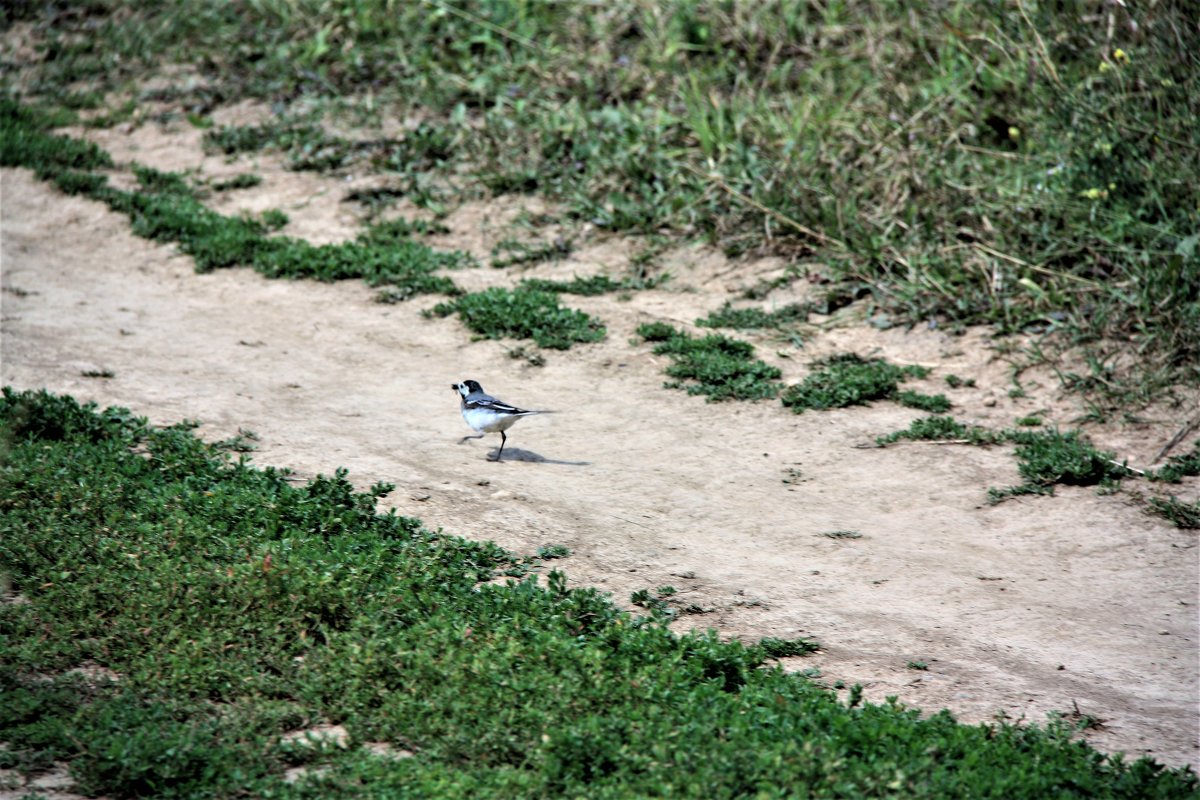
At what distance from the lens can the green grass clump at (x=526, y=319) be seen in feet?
27.2

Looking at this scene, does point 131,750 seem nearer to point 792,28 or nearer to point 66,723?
point 66,723

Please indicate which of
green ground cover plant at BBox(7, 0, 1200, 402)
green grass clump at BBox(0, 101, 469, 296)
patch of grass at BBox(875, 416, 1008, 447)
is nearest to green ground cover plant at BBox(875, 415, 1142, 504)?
patch of grass at BBox(875, 416, 1008, 447)

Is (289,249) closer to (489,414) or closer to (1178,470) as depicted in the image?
(489,414)

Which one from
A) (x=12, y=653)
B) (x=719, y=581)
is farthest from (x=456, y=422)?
(x=12, y=653)

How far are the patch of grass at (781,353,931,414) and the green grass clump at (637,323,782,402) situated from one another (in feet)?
0.64

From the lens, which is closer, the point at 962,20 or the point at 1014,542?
the point at 1014,542

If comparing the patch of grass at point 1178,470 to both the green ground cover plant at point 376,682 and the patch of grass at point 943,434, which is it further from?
the green ground cover plant at point 376,682

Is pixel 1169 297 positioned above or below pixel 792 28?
below

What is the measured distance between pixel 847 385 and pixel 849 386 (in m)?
0.02

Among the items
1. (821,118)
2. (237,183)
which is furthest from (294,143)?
(821,118)

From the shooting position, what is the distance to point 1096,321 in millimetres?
7762

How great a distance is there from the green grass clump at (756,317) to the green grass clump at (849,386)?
2.44ft

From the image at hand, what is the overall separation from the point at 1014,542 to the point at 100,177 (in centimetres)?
865

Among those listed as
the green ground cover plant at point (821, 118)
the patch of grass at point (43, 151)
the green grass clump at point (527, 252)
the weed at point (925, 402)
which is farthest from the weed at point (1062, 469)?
the patch of grass at point (43, 151)
